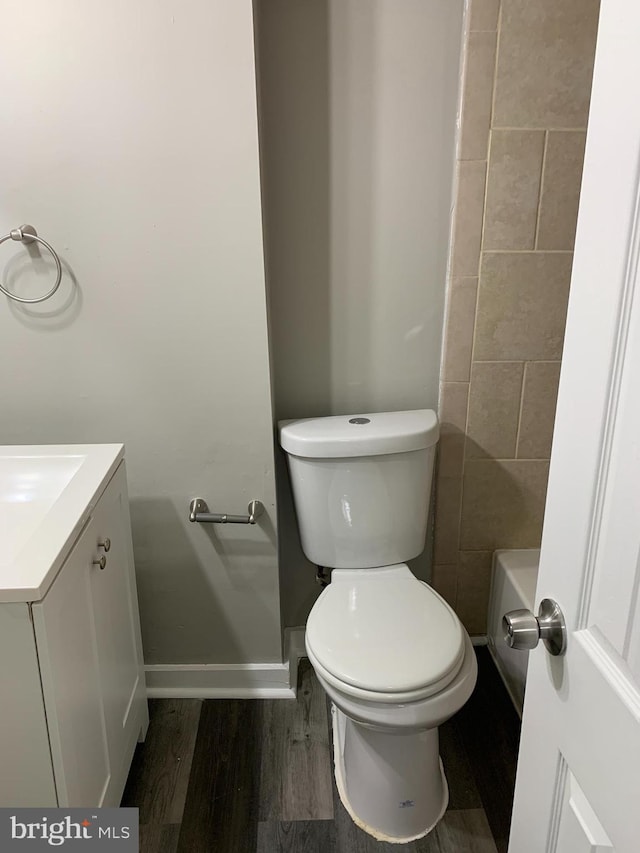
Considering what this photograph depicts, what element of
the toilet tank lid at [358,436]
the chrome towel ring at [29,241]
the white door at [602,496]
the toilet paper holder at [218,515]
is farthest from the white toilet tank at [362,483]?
the white door at [602,496]

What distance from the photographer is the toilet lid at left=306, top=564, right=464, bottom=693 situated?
4.56 ft

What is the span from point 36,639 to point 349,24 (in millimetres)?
1496

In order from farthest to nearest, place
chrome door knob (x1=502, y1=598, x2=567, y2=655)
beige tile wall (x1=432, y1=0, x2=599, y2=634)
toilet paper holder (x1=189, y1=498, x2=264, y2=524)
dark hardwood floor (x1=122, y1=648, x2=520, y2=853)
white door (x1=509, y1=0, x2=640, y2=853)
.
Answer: toilet paper holder (x1=189, y1=498, x2=264, y2=524)
beige tile wall (x1=432, y1=0, x2=599, y2=634)
dark hardwood floor (x1=122, y1=648, x2=520, y2=853)
chrome door knob (x1=502, y1=598, x2=567, y2=655)
white door (x1=509, y1=0, x2=640, y2=853)

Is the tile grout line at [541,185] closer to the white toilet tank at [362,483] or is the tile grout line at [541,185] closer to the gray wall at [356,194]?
the gray wall at [356,194]

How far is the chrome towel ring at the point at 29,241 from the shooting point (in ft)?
4.99

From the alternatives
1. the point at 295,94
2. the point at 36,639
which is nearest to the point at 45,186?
the point at 295,94

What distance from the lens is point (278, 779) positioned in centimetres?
167

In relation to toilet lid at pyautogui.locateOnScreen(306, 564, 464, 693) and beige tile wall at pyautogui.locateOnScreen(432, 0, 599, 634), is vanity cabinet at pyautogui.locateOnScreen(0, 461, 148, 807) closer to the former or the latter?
toilet lid at pyautogui.locateOnScreen(306, 564, 464, 693)

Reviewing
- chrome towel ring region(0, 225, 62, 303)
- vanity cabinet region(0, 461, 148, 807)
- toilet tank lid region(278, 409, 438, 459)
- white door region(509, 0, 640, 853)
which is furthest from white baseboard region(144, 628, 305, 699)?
white door region(509, 0, 640, 853)

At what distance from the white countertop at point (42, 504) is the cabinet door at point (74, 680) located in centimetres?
4

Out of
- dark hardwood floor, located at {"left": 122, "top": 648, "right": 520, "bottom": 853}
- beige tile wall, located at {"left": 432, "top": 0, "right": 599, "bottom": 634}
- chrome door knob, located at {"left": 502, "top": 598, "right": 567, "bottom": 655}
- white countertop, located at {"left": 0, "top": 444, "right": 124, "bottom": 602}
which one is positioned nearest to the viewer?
chrome door knob, located at {"left": 502, "top": 598, "right": 567, "bottom": 655}

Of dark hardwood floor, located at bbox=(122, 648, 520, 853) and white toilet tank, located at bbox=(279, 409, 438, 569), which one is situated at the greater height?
white toilet tank, located at bbox=(279, 409, 438, 569)

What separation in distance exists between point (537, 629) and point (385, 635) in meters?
0.80

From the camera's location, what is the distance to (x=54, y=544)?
3.67ft
